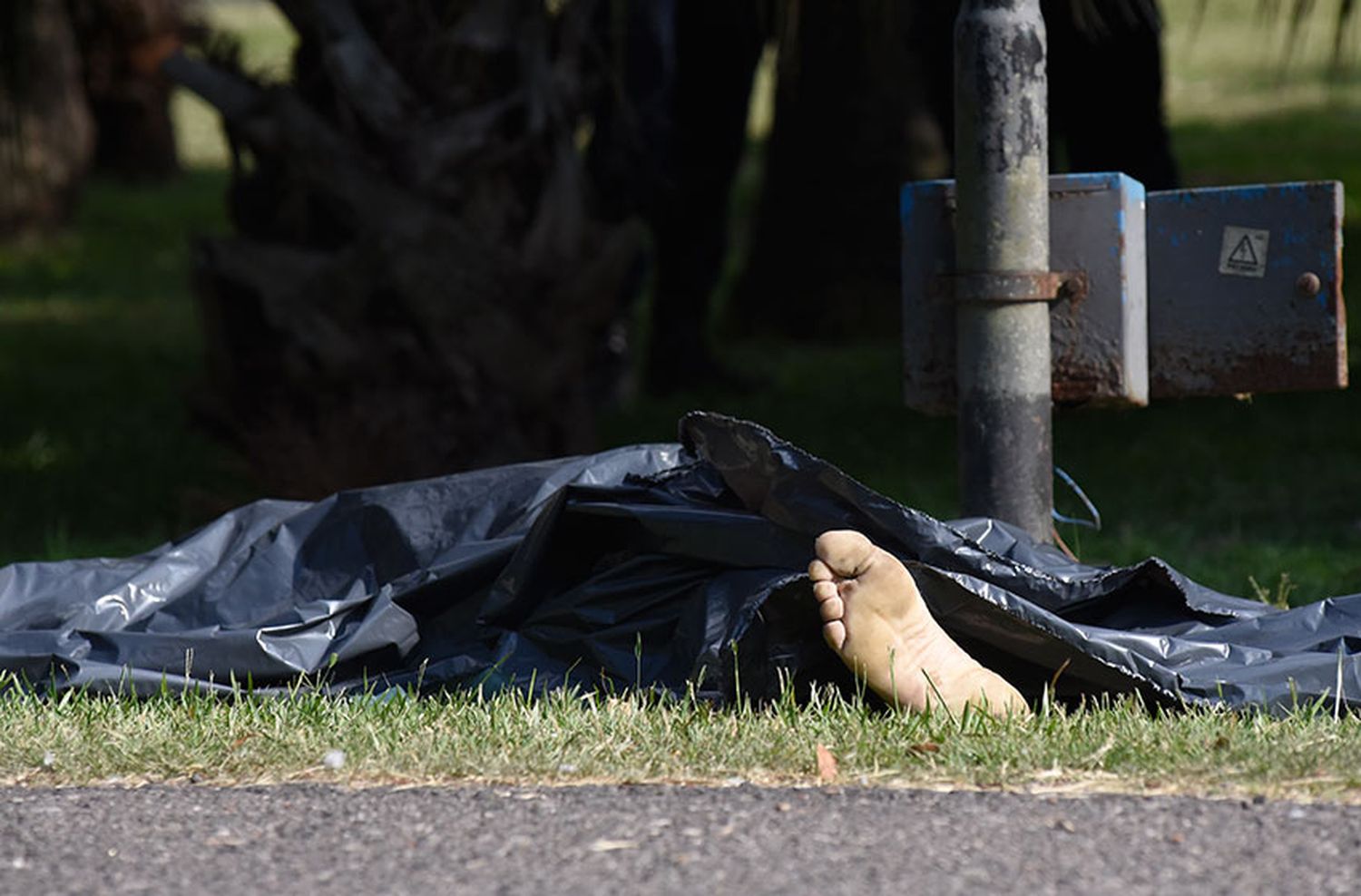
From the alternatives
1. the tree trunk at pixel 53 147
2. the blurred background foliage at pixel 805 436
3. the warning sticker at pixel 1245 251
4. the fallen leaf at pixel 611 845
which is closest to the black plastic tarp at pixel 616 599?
the warning sticker at pixel 1245 251

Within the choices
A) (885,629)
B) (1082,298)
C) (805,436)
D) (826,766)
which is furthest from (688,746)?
(805,436)

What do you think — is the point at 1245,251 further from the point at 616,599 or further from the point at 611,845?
the point at 611,845

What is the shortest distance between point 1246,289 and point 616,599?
136 centimetres

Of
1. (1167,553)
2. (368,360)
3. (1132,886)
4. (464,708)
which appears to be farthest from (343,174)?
(1132,886)

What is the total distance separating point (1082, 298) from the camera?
392cm

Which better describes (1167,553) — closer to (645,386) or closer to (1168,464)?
(1168,464)

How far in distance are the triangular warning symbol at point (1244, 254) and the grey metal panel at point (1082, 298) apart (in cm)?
17

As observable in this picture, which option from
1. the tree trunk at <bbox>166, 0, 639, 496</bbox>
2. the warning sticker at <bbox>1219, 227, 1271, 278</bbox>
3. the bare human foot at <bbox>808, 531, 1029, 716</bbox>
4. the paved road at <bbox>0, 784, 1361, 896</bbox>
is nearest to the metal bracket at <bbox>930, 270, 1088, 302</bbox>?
the warning sticker at <bbox>1219, 227, 1271, 278</bbox>

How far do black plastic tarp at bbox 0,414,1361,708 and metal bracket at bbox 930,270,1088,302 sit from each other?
435mm

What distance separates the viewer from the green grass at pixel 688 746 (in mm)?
2969

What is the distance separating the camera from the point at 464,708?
3.41 metres

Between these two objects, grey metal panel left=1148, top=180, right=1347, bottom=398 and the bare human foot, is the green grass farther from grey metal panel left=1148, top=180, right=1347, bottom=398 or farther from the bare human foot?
grey metal panel left=1148, top=180, right=1347, bottom=398

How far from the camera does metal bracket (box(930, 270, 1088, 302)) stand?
384cm

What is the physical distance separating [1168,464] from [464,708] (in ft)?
14.4
